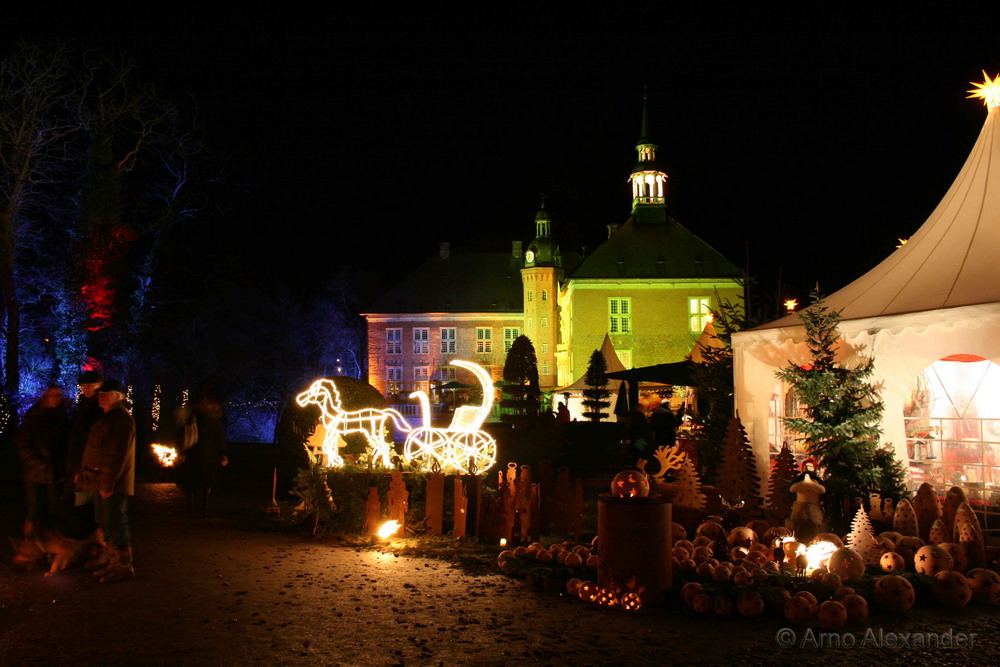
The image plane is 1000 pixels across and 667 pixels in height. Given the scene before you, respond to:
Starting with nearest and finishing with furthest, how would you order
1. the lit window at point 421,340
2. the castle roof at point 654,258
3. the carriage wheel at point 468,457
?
1. the carriage wheel at point 468,457
2. the castle roof at point 654,258
3. the lit window at point 421,340

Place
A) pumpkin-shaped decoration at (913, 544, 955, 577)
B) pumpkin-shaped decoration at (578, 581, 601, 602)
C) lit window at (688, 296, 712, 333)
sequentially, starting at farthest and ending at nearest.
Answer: lit window at (688, 296, 712, 333) < pumpkin-shaped decoration at (913, 544, 955, 577) < pumpkin-shaped decoration at (578, 581, 601, 602)

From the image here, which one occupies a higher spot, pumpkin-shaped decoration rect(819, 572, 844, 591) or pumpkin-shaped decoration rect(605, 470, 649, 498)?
pumpkin-shaped decoration rect(605, 470, 649, 498)

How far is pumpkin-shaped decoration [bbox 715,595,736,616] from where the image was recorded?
543 centimetres

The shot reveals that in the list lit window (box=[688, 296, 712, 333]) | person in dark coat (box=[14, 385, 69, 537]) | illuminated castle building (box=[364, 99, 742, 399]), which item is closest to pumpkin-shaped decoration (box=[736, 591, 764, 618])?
person in dark coat (box=[14, 385, 69, 537])

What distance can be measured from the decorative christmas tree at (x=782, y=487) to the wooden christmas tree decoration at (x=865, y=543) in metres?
1.42

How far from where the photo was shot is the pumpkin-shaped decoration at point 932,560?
19.8 ft

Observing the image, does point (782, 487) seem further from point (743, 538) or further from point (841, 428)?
point (743, 538)

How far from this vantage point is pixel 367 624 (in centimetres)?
525

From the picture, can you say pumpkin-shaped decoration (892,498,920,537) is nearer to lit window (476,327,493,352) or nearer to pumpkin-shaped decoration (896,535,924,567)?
pumpkin-shaped decoration (896,535,924,567)

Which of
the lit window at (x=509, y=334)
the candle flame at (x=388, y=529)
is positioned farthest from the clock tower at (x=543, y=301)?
the candle flame at (x=388, y=529)

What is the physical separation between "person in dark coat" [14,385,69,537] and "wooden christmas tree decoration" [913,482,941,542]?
8.08 meters

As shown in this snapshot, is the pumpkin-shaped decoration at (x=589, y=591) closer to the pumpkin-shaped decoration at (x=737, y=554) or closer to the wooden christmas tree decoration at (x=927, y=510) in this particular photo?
the pumpkin-shaped decoration at (x=737, y=554)

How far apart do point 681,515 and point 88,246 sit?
70.8ft

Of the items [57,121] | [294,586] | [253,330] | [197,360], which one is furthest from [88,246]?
[294,586]
